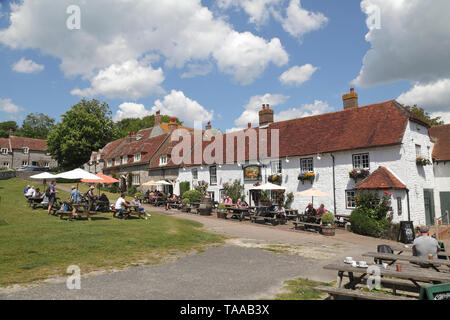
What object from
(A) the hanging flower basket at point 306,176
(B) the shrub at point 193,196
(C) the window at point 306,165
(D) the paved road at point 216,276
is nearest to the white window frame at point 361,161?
(A) the hanging flower basket at point 306,176

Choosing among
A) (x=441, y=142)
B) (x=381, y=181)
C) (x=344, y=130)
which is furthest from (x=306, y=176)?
(x=441, y=142)

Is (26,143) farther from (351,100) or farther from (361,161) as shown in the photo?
(361,161)

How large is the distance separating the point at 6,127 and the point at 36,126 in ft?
25.9

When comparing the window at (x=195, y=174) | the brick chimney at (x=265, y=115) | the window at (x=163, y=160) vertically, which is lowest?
→ the window at (x=195, y=174)

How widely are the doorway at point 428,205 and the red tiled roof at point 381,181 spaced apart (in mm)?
4788

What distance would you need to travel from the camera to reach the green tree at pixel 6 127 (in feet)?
287

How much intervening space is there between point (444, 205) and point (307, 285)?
22.1 metres

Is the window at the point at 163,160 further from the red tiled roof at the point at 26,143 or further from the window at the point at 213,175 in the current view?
the red tiled roof at the point at 26,143

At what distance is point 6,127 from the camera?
92188mm

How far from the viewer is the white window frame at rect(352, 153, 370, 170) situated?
67.0 ft

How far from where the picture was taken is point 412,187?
63.6 feet

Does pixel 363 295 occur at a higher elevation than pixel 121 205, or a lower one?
lower

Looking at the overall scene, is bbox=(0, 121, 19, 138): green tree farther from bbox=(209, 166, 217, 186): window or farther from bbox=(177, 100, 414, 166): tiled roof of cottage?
bbox=(177, 100, 414, 166): tiled roof of cottage
